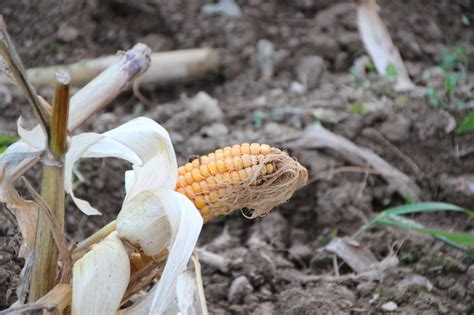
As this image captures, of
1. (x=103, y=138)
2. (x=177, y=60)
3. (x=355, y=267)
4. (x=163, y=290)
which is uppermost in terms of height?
(x=103, y=138)

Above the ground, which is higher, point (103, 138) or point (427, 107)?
point (103, 138)

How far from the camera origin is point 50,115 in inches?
57.4

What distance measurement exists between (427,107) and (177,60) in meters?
1.15

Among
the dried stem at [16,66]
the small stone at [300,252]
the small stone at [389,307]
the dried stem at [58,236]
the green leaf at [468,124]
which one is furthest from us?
the green leaf at [468,124]

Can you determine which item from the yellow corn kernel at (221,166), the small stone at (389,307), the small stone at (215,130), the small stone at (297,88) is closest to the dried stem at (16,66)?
the yellow corn kernel at (221,166)

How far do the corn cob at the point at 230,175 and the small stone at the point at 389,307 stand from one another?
58 cm

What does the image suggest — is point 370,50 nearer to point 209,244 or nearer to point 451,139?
point 451,139

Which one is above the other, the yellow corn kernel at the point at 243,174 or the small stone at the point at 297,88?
the yellow corn kernel at the point at 243,174

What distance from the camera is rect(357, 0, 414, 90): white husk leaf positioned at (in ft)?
12.2

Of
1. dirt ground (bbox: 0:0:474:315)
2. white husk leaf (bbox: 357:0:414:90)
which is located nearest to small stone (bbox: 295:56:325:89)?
dirt ground (bbox: 0:0:474:315)

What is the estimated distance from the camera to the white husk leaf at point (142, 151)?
66.1 inches

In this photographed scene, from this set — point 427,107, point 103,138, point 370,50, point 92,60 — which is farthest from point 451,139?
point 103,138

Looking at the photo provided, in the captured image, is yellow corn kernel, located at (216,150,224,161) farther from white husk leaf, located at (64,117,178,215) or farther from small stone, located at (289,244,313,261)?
small stone, located at (289,244,313,261)

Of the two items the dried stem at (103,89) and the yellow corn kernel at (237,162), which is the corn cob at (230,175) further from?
the dried stem at (103,89)
